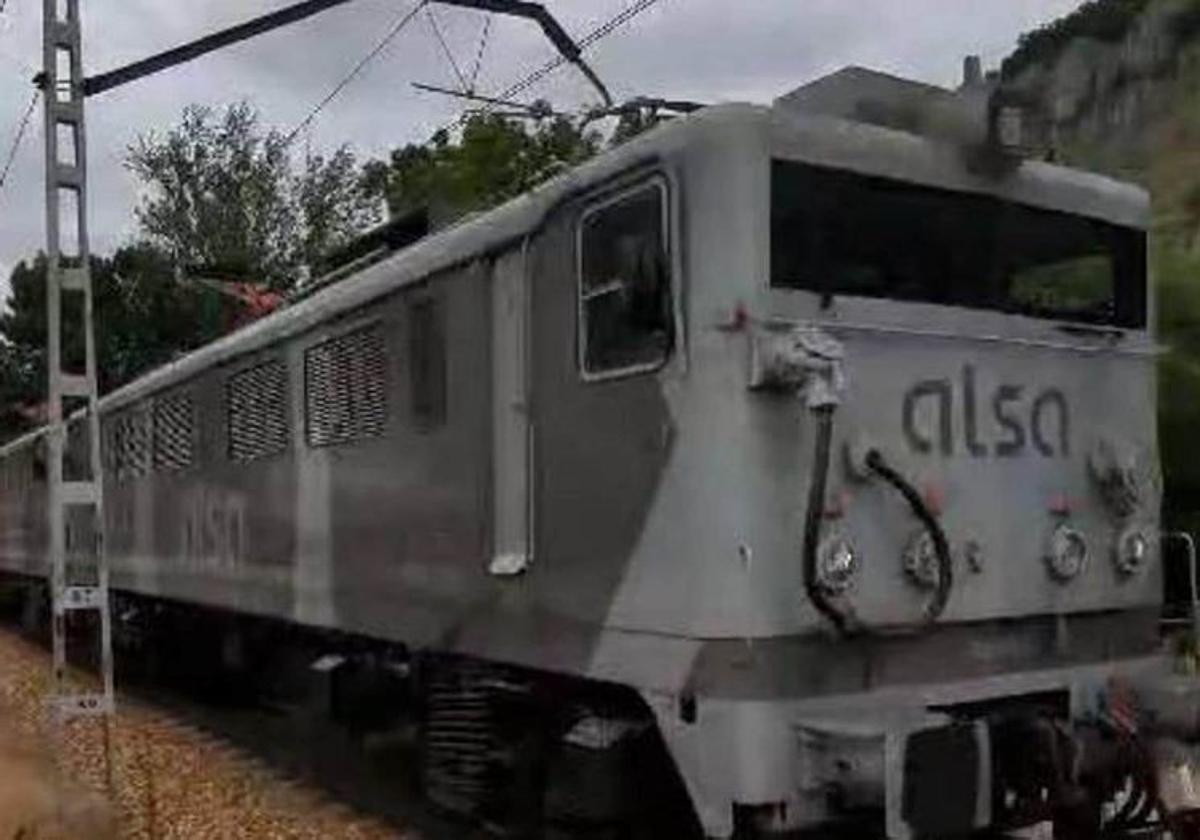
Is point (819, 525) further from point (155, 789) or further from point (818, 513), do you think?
point (155, 789)

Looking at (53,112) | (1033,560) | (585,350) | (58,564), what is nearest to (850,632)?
(1033,560)

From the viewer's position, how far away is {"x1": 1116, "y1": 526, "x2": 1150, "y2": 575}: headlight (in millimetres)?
7188

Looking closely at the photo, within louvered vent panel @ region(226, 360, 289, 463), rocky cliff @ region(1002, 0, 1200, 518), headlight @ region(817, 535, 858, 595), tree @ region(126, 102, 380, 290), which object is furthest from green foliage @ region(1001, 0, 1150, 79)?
headlight @ region(817, 535, 858, 595)

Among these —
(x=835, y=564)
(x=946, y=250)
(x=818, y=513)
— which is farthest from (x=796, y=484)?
(x=946, y=250)

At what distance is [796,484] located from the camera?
6199 millimetres

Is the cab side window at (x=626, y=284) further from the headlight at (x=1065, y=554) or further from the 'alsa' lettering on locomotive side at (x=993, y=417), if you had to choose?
the headlight at (x=1065, y=554)

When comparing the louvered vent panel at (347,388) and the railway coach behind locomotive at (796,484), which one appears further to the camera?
the louvered vent panel at (347,388)

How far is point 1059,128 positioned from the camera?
317 inches

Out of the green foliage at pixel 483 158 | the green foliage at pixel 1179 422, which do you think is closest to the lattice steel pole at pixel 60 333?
the green foliage at pixel 1179 422

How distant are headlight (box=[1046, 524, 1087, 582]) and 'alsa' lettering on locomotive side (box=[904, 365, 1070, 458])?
32 centimetres

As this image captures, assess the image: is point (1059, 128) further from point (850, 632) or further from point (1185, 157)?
point (1185, 157)

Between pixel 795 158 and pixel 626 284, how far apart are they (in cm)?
78

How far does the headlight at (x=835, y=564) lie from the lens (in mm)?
6109

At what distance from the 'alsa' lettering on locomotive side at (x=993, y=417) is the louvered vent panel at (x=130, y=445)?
1001 centimetres
